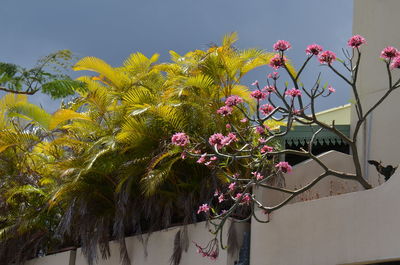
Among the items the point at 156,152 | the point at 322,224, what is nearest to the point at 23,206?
the point at 156,152

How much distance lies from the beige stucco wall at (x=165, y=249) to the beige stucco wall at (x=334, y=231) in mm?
652

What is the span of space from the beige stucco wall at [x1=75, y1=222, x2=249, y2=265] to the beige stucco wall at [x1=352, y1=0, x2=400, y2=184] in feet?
9.25

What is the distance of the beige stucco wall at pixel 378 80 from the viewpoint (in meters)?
14.6

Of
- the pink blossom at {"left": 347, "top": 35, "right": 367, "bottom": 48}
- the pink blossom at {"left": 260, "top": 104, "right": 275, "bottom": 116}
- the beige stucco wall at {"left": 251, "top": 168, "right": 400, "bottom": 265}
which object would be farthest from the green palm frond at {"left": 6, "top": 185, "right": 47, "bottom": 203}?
the pink blossom at {"left": 347, "top": 35, "right": 367, "bottom": 48}

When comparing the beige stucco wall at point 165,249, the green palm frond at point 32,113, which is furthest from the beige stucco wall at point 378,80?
the green palm frond at point 32,113

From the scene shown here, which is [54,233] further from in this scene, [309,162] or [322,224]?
[322,224]

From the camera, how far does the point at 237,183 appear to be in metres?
13.4

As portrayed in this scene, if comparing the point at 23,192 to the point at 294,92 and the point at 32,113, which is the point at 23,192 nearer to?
the point at 32,113

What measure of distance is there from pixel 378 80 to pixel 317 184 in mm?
2337

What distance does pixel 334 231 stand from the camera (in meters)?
12.2

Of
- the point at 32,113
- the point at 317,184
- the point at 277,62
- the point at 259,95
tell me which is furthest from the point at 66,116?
the point at 277,62

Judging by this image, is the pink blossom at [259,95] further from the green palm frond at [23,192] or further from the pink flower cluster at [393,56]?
the green palm frond at [23,192]

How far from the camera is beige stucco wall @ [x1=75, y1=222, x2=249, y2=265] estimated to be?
1433cm

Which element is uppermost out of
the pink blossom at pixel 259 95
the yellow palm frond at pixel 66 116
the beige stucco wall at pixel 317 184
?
the yellow palm frond at pixel 66 116
